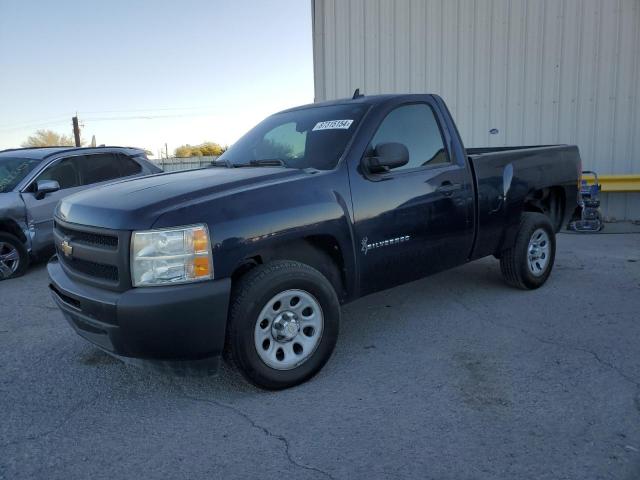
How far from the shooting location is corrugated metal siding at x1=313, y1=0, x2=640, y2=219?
9859 mm

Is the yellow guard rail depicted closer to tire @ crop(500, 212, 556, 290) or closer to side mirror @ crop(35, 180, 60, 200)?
tire @ crop(500, 212, 556, 290)

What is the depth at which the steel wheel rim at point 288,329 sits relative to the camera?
3.19 meters

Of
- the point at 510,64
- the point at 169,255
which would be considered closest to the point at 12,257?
the point at 169,255

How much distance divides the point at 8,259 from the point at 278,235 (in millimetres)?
5023

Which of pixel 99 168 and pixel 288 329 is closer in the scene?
pixel 288 329

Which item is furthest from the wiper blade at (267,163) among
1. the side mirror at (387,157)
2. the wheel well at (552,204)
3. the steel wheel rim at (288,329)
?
the wheel well at (552,204)

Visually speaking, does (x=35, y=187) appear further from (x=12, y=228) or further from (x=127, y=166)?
(x=127, y=166)

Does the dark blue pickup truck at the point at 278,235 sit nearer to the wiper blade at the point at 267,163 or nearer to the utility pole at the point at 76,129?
the wiper blade at the point at 267,163

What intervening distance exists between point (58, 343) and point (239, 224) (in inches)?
89.6

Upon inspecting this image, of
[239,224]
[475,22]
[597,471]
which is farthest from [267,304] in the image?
[475,22]

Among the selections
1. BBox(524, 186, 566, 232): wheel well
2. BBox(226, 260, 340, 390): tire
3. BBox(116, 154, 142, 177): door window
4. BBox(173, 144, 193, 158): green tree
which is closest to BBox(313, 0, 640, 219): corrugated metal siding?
BBox(116, 154, 142, 177): door window

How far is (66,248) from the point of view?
336 centimetres

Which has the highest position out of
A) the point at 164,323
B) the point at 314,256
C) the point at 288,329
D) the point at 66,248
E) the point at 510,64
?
the point at 510,64

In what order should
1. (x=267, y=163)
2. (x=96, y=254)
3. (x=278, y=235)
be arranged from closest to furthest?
1. (x=96, y=254)
2. (x=278, y=235)
3. (x=267, y=163)
